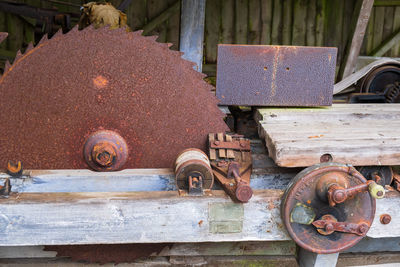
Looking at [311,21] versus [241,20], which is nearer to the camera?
[241,20]

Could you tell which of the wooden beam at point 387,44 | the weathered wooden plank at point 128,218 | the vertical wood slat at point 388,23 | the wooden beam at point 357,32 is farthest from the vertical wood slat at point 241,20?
the weathered wooden plank at point 128,218

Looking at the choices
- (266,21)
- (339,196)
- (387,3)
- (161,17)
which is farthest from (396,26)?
(339,196)

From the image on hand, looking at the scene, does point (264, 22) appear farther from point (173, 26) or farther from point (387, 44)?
point (387, 44)

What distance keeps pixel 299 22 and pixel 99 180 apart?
581 centimetres

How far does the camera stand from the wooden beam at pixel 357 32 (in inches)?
185

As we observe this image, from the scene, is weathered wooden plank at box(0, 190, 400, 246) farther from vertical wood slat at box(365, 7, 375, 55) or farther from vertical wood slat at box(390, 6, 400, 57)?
vertical wood slat at box(390, 6, 400, 57)

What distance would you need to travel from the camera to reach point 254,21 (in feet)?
21.7

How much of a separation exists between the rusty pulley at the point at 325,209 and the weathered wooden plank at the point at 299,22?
5561mm

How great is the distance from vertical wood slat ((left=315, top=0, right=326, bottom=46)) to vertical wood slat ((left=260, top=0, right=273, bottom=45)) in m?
0.90

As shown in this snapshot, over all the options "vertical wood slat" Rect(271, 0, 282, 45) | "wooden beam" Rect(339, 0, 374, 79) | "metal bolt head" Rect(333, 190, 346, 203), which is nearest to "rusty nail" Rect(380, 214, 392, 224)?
"metal bolt head" Rect(333, 190, 346, 203)

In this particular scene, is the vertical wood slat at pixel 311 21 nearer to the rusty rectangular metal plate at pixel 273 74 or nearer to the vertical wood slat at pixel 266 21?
the vertical wood slat at pixel 266 21

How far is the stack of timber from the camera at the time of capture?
1769 mm

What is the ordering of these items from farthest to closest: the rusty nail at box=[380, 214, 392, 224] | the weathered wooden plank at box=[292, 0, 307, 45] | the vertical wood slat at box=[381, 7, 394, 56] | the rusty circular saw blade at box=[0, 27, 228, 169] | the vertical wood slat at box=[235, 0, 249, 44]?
the vertical wood slat at box=[381, 7, 394, 56], the weathered wooden plank at box=[292, 0, 307, 45], the vertical wood slat at box=[235, 0, 249, 44], the rusty circular saw blade at box=[0, 27, 228, 169], the rusty nail at box=[380, 214, 392, 224]

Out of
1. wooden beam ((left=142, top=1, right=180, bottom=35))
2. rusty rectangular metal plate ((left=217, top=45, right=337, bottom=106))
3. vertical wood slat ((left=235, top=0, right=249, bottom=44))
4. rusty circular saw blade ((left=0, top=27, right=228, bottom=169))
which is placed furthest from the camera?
vertical wood slat ((left=235, top=0, right=249, bottom=44))
